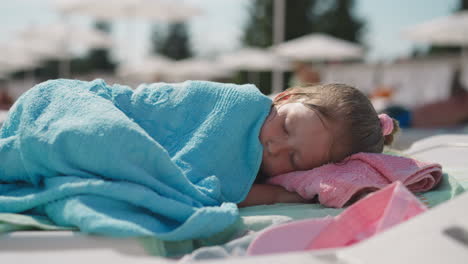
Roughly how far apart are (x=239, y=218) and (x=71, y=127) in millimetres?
542

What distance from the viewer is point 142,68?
18.5 meters

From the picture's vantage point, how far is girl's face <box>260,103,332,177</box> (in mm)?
1760

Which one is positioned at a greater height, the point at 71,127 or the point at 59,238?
the point at 71,127

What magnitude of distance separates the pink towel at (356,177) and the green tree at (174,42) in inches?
1431

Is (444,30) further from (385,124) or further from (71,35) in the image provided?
(71,35)

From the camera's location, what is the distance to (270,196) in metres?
1.81

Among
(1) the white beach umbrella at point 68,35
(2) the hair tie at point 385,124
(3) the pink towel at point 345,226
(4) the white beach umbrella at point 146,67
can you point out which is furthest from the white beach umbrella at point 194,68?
(3) the pink towel at point 345,226

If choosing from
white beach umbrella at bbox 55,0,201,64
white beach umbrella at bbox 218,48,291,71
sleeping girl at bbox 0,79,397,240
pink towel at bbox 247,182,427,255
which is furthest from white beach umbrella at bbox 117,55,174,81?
pink towel at bbox 247,182,427,255

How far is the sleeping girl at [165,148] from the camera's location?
129 centimetres

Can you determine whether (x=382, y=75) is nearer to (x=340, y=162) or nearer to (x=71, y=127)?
(x=340, y=162)

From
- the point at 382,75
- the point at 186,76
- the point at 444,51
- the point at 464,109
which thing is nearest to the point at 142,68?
the point at 186,76

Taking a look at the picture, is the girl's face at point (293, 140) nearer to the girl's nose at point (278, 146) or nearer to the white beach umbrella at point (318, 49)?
the girl's nose at point (278, 146)

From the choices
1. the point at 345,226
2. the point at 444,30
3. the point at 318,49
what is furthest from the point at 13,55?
the point at 345,226

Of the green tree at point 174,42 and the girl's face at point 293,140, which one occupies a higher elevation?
the girl's face at point 293,140
